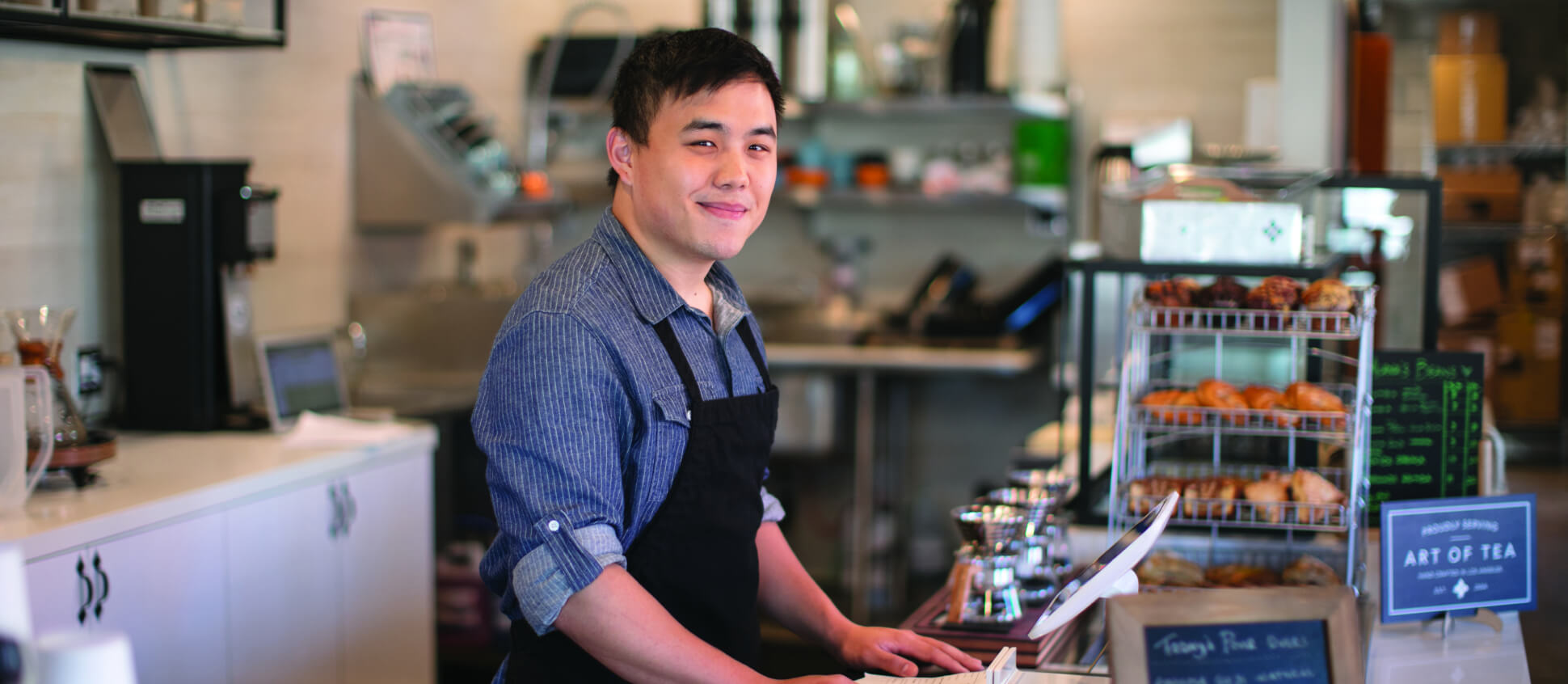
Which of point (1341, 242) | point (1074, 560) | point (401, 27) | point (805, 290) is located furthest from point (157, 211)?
point (1341, 242)

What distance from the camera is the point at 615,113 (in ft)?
5.65

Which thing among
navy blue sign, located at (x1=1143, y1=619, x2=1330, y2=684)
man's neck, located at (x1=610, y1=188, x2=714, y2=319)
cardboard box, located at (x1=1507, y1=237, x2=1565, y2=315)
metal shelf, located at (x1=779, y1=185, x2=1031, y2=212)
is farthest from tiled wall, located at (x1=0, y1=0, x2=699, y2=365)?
cardboard box, located at (x1=1507, y1=237, x2=1565, y2=315)

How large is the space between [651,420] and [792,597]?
1.52ft

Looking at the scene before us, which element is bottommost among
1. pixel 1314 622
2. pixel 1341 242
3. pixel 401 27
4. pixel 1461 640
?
pixel 1461 640

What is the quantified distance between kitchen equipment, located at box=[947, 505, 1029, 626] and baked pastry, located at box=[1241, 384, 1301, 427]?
18.8 inches

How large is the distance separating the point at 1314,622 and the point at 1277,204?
1102mm

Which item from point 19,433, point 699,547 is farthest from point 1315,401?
point 19,433

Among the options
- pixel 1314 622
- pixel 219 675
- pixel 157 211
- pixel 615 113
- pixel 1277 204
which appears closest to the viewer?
pixel 1314 622

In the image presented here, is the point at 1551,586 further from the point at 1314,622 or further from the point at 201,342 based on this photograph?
the point at 201,342

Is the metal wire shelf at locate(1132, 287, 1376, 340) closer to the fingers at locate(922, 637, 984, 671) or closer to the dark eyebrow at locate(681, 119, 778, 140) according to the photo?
the fingers at locate(922, 637, 984, 671)

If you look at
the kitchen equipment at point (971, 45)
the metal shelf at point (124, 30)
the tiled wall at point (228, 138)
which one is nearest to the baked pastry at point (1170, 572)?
the metal shelf at point (124, 30)

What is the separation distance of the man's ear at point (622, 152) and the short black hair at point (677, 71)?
0.04 ft

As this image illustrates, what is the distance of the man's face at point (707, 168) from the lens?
1.62m

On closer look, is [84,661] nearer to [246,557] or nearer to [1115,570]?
[1115,570]
